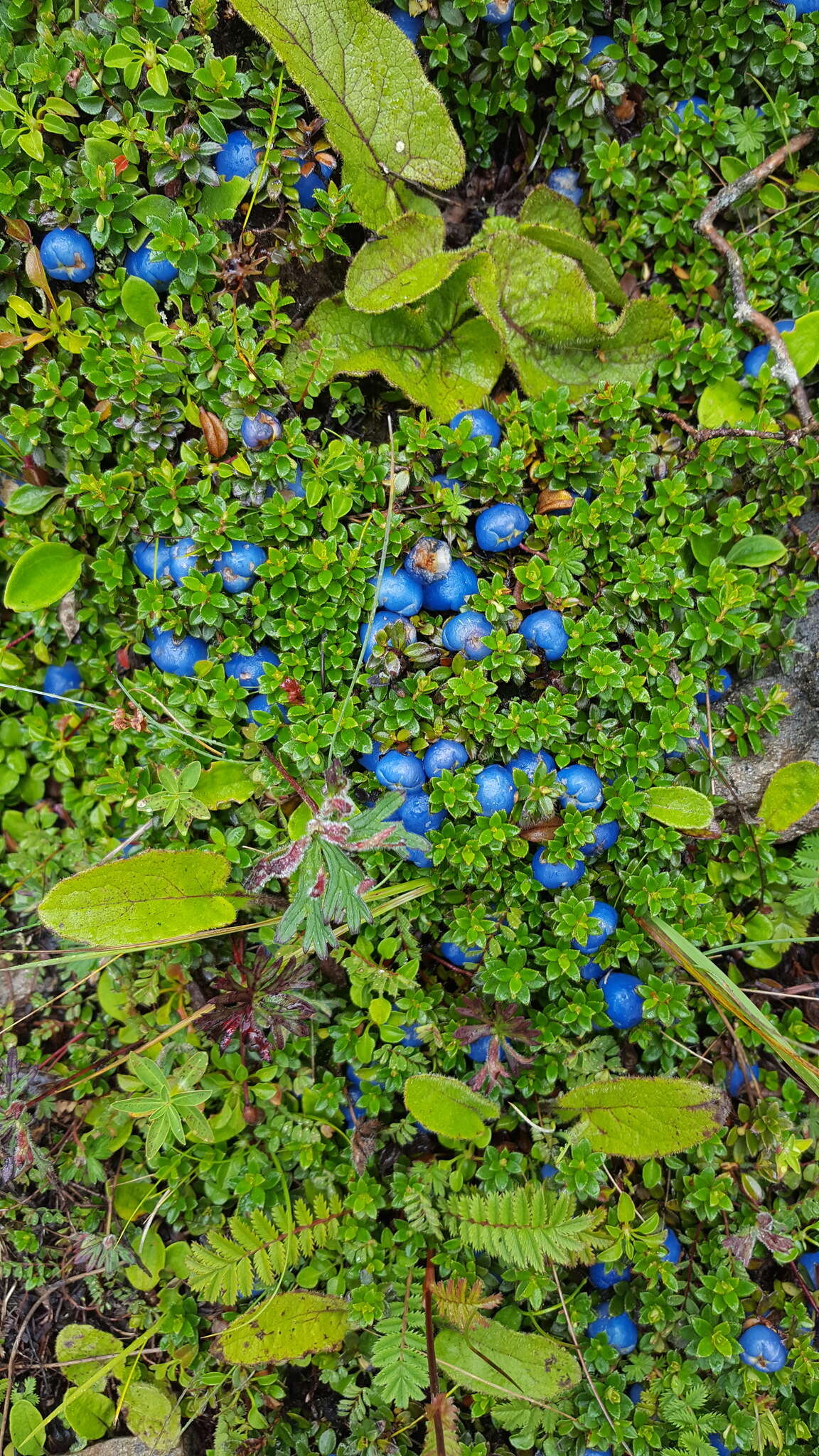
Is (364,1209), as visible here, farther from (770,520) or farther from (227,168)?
(227,168)

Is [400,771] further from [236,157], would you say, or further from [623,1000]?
[236,157]

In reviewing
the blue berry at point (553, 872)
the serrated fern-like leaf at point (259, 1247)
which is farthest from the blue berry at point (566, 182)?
the serrated fern-like leaf at point (259, 1247)

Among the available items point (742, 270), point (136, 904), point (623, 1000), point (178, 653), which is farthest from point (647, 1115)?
point (742, 270)

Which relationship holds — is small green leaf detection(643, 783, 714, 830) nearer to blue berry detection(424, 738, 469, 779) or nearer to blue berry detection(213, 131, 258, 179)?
blue berry detection(424, 738, 469, 779)

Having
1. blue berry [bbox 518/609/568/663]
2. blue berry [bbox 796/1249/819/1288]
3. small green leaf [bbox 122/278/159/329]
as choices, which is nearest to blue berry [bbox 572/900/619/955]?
blue berry [bbox 518/609/568/663]

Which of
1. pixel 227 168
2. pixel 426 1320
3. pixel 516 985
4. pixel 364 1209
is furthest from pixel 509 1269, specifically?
pixel 227 168

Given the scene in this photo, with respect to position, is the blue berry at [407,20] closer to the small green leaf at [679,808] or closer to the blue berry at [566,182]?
the blue berry at [566,182]

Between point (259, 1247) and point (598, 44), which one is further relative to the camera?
point (598, 44)
